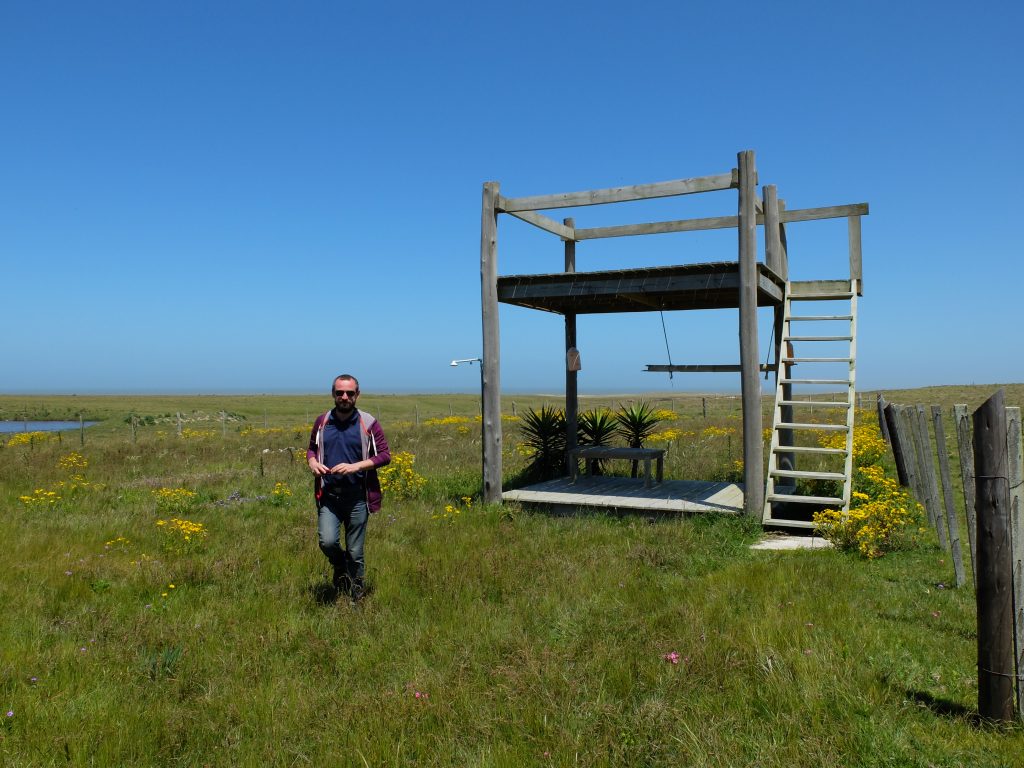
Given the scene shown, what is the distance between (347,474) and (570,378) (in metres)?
6.91

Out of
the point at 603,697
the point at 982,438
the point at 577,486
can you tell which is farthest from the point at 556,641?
the point at 577,486

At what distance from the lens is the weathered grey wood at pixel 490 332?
36.0ft

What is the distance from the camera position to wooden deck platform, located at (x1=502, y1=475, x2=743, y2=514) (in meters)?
10.2

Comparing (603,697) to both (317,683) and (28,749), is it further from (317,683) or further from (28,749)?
(28,749)

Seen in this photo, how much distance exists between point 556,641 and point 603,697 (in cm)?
101

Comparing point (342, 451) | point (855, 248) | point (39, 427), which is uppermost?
point (855, 248)

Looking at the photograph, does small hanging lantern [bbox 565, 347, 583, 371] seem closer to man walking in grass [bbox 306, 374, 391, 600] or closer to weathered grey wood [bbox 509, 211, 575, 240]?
weathered grey wood [bbox 509, 211, 575, 240]

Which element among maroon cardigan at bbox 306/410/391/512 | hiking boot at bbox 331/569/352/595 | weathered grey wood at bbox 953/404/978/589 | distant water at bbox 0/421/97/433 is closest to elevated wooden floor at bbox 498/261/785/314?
weathered grey wood at bbox 953/404/978/589

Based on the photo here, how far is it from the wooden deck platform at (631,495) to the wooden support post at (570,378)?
922 mm

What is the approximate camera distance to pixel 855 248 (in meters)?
10.9

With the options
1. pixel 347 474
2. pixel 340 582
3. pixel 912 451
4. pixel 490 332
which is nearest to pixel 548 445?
pixel 490 332

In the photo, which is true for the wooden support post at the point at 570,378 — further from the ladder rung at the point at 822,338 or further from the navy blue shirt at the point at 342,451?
the navy blue shirt at the point at 342,451

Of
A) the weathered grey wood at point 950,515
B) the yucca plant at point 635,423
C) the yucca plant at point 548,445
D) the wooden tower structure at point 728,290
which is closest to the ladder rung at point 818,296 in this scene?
the wooden tower structure at point 728,290

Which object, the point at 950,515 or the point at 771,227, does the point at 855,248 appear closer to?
the point at 771,227
